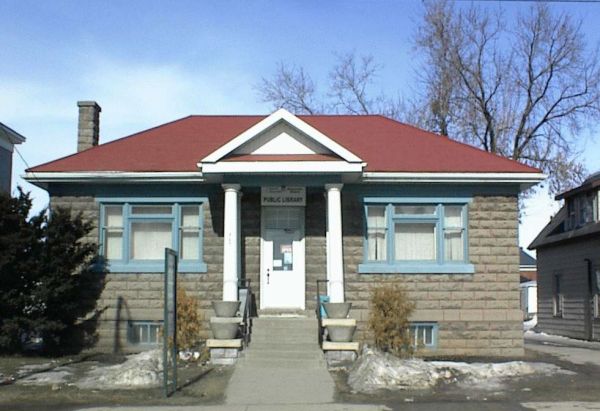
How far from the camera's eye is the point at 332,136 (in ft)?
68.1

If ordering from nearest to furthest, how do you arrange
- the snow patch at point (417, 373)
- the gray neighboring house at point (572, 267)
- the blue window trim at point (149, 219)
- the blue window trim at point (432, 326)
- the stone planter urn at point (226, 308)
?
the snow patch at point (417, 373)
the stone planter urn at point (226, 308)
the blue window trim at point (432, 326)
the blue window trim at point (149, 219)
the gray neighboring house at point (572, 267)

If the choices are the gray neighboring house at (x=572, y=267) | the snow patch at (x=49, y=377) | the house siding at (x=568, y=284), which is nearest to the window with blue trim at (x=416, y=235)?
the snow patch at (x=49, y=377)

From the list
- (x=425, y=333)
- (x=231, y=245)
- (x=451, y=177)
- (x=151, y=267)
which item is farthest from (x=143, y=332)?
(x=451, y=177)

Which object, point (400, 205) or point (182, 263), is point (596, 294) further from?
point (182, 263)

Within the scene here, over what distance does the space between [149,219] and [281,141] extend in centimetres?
371

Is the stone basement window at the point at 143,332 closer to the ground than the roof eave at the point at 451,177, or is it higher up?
closer to the ground

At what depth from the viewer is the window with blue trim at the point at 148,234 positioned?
731 inches

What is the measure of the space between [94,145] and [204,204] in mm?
4604

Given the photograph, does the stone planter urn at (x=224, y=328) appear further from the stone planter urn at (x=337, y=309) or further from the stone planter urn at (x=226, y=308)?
the stone planter urn at (x=337, y=309)

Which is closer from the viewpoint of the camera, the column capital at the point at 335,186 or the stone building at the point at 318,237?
the column capital at the point at 335,186

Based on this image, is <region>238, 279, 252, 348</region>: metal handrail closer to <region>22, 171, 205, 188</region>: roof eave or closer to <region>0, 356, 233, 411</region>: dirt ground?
<region>0, 356, 233, 411</region>: dirt ground

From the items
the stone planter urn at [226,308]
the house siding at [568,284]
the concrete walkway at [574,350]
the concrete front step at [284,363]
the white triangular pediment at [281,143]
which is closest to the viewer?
the concrete front step at [284,363]

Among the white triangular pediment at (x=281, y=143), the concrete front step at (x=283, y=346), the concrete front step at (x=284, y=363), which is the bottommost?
the concrete front step at (x=284, y=363)

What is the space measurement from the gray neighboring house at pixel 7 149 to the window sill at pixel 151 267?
15474 mm
